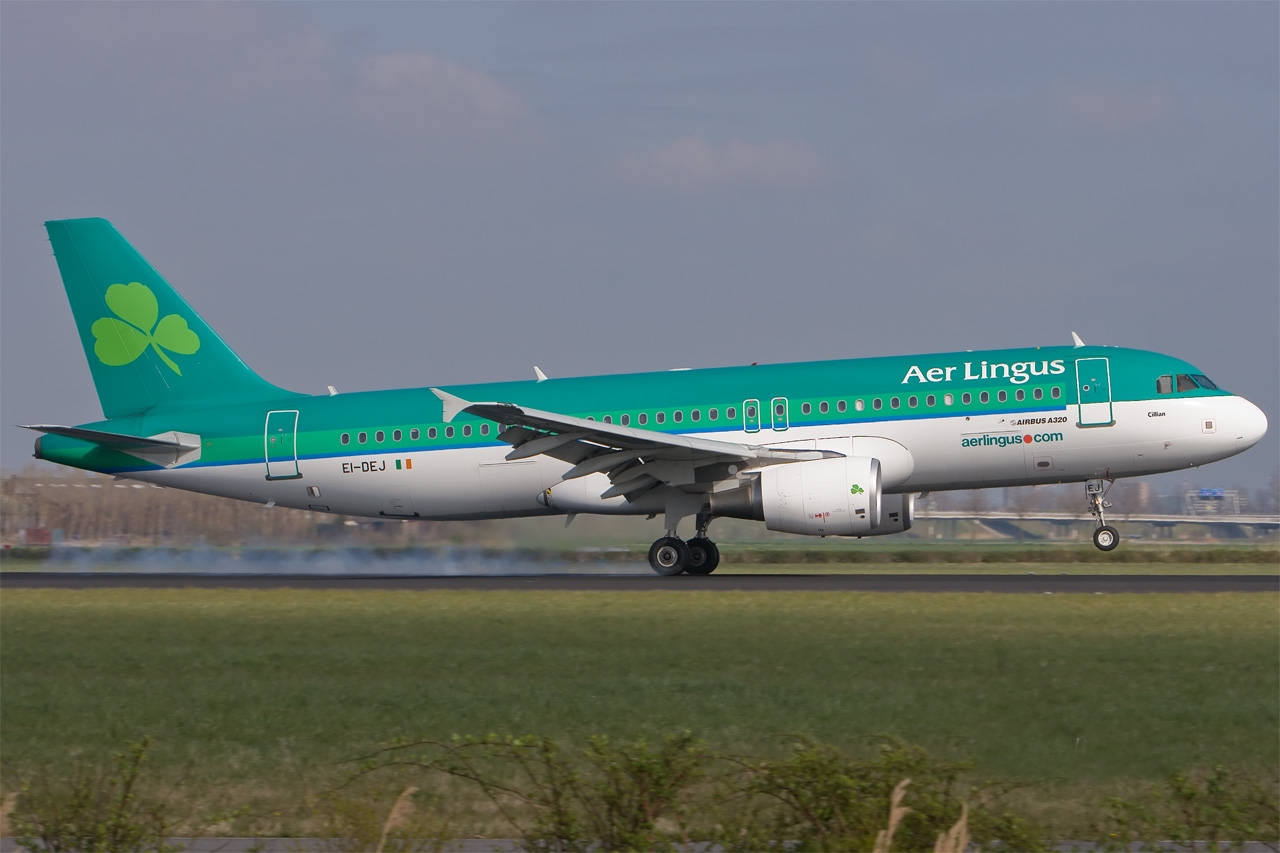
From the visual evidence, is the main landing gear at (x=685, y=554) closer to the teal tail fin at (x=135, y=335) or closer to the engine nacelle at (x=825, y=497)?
the engine nacelle at (x=825, y=497)

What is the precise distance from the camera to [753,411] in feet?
85.0

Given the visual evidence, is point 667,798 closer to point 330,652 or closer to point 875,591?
point 330,652

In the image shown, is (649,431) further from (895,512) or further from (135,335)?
(135,335)

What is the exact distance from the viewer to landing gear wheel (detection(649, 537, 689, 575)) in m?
25.9

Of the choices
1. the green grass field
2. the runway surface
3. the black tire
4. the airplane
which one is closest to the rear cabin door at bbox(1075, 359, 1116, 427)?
the airplane

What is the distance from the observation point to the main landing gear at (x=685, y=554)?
25875mm

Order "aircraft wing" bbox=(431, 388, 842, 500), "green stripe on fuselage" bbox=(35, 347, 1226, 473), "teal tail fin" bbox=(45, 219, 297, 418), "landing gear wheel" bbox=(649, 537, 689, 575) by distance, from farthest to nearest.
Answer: "teal tail fin" bbox=(45, 219, 297, 418) → "landing gear wheel" bbox=(649, 537, 689, 575) → "green stripe on fuselage" bbox=(35, 347, 1226, 473) → "aircraft wing" bbox=(431, 388, 842, 500)

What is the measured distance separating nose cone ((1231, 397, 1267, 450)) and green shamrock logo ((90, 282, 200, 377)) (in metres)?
21.0

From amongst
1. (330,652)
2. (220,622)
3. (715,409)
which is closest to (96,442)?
(220,622)

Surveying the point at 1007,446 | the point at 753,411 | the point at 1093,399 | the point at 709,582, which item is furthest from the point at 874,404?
the point at 709,582

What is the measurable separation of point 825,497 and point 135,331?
15.3m

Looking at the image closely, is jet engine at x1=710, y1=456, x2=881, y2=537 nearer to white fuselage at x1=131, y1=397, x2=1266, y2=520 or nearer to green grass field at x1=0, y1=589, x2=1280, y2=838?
white fuselage at x1=131, y1=397, x2=1266, y2=520

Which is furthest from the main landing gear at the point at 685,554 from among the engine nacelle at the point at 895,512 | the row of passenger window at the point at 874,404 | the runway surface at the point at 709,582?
the engine nacelle at the point at 895,512

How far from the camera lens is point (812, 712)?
463 inches
